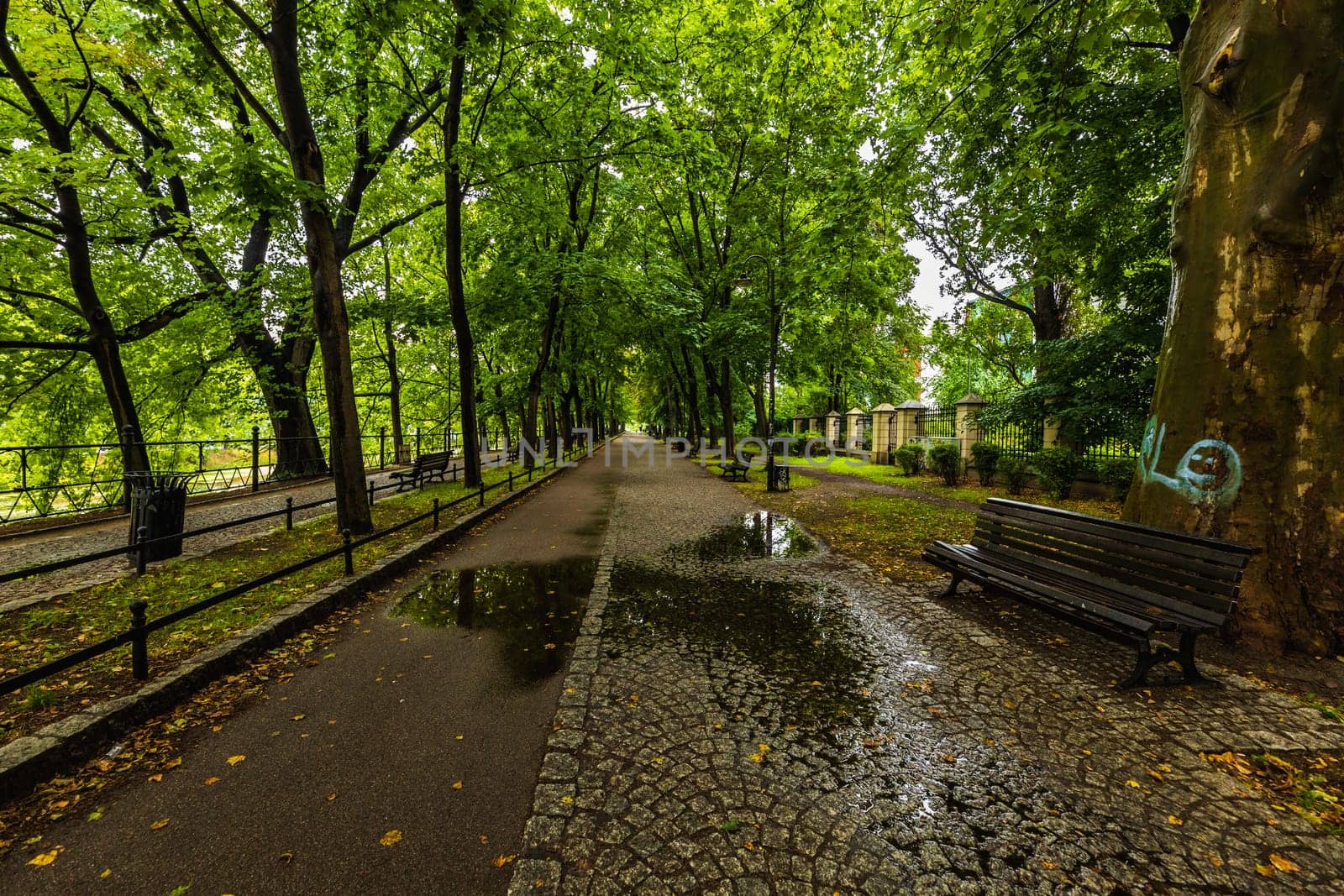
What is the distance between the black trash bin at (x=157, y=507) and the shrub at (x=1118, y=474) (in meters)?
15.9

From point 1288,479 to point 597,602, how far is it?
605cm

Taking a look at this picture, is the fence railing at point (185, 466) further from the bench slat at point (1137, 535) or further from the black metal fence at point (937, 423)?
the black metal fence at point (937, 423)

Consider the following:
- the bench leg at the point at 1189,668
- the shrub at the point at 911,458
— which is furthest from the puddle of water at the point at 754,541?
the shrub at the point at 911,458

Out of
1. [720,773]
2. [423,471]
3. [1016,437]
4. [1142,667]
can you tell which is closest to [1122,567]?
[1142,667]

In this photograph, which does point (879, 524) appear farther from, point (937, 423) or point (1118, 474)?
point (937, 423)

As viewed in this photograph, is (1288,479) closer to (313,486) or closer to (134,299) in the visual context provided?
(313,486)

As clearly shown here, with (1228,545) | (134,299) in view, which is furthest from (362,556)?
(134,299)

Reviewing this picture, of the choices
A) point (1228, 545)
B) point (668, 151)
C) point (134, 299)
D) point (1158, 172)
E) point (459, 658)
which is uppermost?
point (668, 151)

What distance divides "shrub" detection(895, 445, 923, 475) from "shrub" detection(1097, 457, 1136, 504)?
22.7ft

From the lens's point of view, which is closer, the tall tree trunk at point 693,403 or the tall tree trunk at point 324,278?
the tall tree trunk at point 324,278

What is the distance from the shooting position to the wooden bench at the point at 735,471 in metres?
17.0

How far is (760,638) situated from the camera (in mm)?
4457

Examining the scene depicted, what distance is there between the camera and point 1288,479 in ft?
12.9

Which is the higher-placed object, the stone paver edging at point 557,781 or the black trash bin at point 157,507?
the black trash bin at point 157,507
